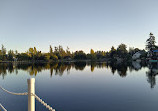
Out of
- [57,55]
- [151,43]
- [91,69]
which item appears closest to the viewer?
[91,69]

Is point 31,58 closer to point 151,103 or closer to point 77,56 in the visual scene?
point 77,56

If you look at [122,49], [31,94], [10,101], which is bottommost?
[10,101]

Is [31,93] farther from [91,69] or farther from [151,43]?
[151,43]

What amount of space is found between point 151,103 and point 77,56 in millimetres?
97329

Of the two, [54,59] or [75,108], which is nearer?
[75,108]

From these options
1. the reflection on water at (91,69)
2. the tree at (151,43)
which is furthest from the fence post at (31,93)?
the tree at (151,43)

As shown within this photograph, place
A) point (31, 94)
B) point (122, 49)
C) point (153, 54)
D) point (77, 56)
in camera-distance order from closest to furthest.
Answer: point (31, 94) → point (153, 54) → point (122, 49) → point (77, 56)

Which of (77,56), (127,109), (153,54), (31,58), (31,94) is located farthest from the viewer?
(77,56)

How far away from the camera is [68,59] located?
4262 inches

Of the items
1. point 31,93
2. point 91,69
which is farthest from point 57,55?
point 31,93

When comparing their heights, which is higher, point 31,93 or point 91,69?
point 31,93

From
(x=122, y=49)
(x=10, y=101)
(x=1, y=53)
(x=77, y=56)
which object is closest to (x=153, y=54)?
(x=122, y=49)

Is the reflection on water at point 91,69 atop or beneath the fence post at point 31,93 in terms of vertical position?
beneath

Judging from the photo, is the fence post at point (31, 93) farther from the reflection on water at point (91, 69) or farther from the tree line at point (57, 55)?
the tree line at point (57, 55)
